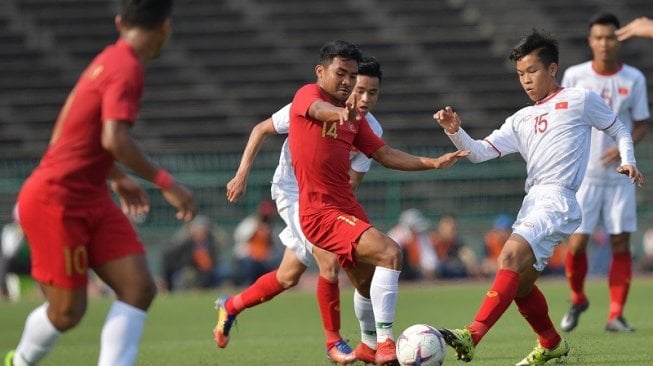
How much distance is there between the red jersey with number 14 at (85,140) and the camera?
619 cm

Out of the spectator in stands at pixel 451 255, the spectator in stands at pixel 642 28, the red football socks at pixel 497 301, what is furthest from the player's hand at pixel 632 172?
the spectator in stands at pixel 451 255

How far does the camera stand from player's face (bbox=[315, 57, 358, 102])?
8.39 m

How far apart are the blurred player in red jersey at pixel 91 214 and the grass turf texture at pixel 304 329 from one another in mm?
2984

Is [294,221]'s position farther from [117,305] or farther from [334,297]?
[117,305]

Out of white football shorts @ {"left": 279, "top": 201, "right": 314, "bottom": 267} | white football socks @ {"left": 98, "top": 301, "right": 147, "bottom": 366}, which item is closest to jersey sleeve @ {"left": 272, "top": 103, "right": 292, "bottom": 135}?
white football shorts @ {"left": 279, "top": 201, "right": 314, "bottom": 267}

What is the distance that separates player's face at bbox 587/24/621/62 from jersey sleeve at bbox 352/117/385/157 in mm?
3476

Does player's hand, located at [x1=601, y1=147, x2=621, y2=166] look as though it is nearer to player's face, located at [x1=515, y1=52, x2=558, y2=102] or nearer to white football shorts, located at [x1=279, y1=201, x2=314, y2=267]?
player's face, located at [x1=515, y1=52, x2=558, y2=102]

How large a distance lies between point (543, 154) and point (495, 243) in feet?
46.7

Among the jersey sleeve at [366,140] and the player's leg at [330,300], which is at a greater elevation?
the jersey sleeve at [366,140]

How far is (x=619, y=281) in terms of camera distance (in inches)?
451

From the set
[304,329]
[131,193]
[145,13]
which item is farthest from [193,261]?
[145,13]

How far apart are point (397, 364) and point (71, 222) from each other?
256cm

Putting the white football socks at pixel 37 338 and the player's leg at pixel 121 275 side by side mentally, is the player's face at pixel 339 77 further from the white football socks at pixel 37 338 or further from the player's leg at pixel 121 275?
the white football socks at pixel 37 338

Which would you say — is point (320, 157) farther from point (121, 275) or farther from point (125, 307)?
point (125, 307)
